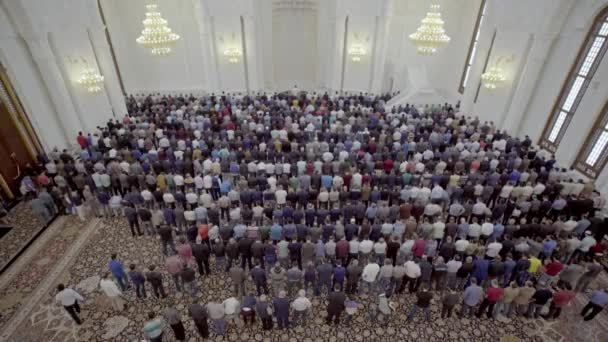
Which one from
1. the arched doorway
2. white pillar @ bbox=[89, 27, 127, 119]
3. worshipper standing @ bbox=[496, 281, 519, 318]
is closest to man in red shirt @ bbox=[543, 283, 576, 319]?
worshipper standing @ bbox=[496, 281, 519, 318]

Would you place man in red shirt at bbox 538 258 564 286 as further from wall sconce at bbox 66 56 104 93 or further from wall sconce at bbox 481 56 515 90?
wall sconce at bbox 66 56 104 93

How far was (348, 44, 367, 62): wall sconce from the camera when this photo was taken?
64.0 feet

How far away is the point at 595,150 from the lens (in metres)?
11.4

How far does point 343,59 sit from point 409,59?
4360 millimetres

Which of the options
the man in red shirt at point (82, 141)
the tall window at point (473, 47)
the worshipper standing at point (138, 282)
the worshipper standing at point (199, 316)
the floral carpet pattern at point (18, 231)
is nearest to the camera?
the worshipper standing at point (199, 316)

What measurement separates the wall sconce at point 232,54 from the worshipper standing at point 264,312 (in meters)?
16.1

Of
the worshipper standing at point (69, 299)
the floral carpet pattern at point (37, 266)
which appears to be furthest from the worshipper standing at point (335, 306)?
the floral carpet pattern at point (37, 266)

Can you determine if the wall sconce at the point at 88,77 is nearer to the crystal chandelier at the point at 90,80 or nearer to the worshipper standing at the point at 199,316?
the crystal chandelier at the point at 90,80

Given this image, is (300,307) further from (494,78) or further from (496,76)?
(496,76)

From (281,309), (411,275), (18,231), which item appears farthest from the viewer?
(18,231)

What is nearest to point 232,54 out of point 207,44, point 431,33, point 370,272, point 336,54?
point 207,44

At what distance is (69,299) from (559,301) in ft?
33.4

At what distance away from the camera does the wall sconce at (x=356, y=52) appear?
1950 centimetres

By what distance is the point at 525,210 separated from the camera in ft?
31.1
